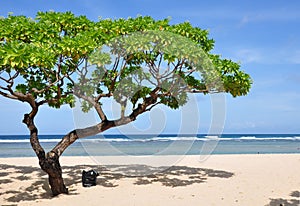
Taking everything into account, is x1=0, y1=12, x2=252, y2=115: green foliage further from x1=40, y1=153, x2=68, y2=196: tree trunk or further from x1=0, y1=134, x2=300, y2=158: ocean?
x1=0, y1=134, x2=300, y2=158: ocean

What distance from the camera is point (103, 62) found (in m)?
8.64

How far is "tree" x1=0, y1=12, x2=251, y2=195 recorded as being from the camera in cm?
856

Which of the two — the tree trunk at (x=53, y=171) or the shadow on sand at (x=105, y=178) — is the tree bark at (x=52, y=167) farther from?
the shadow on sand at (x=105, y=178)

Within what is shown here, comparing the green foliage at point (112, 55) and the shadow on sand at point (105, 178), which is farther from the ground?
the green foliage at point (112, 55)

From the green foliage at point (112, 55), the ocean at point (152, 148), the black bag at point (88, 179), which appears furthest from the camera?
the ocean at point (152, 148)

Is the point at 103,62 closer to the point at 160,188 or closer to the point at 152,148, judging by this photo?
the point at 160,188

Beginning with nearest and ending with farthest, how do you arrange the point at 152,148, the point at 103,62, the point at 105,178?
the point at 103,62
the point at 105,178
the point at 152,148

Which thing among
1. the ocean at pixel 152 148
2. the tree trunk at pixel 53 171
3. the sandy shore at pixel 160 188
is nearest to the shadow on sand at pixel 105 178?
the sandy shore at pixel 160 188

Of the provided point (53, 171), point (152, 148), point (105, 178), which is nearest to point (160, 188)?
point (105, 178)

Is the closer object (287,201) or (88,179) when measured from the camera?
(287,201)

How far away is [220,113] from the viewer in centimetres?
1086

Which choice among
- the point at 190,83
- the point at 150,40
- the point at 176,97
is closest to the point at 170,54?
the point at 150,40

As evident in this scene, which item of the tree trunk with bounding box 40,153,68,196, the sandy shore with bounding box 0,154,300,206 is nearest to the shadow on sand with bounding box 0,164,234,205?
the sandy shore with bounding box 0,154,300,206

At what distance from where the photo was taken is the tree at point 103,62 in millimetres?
8562
